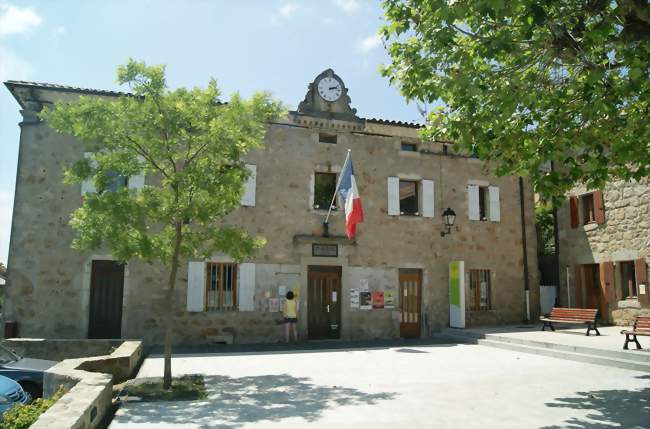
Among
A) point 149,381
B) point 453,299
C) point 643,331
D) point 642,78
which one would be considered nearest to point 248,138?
point 149,381

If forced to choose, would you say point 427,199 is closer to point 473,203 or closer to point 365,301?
point 473,203

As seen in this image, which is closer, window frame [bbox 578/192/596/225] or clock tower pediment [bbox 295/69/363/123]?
clock tower pediment [bbox 295/69/363/123]

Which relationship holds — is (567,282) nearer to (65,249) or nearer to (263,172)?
(263,172)

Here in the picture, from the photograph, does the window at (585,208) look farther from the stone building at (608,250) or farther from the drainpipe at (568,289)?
the drainpipe at (568,289)

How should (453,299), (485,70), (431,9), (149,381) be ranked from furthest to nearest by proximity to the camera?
(453,299) < (149,381) < (485,70) < (431,9)

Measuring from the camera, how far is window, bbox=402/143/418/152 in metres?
15.9

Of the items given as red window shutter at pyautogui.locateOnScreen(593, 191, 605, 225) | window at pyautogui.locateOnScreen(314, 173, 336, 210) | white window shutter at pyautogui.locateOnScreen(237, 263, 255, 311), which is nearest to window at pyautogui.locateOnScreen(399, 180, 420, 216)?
window at pyautogui.locateOnScreen(314, 173, 336, 210)

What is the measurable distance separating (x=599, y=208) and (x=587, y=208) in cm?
98

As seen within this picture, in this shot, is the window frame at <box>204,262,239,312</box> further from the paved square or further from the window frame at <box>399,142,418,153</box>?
the window frame at <box>399,142,418,153</box>

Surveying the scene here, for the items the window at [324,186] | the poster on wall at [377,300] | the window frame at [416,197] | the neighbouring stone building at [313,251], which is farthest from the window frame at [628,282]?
the window at [324,186]

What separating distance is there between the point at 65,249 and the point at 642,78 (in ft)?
40.3

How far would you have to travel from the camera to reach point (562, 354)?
35.1 feet

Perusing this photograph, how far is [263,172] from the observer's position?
14289 mm

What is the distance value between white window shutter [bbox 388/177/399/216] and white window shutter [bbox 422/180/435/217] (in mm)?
915
